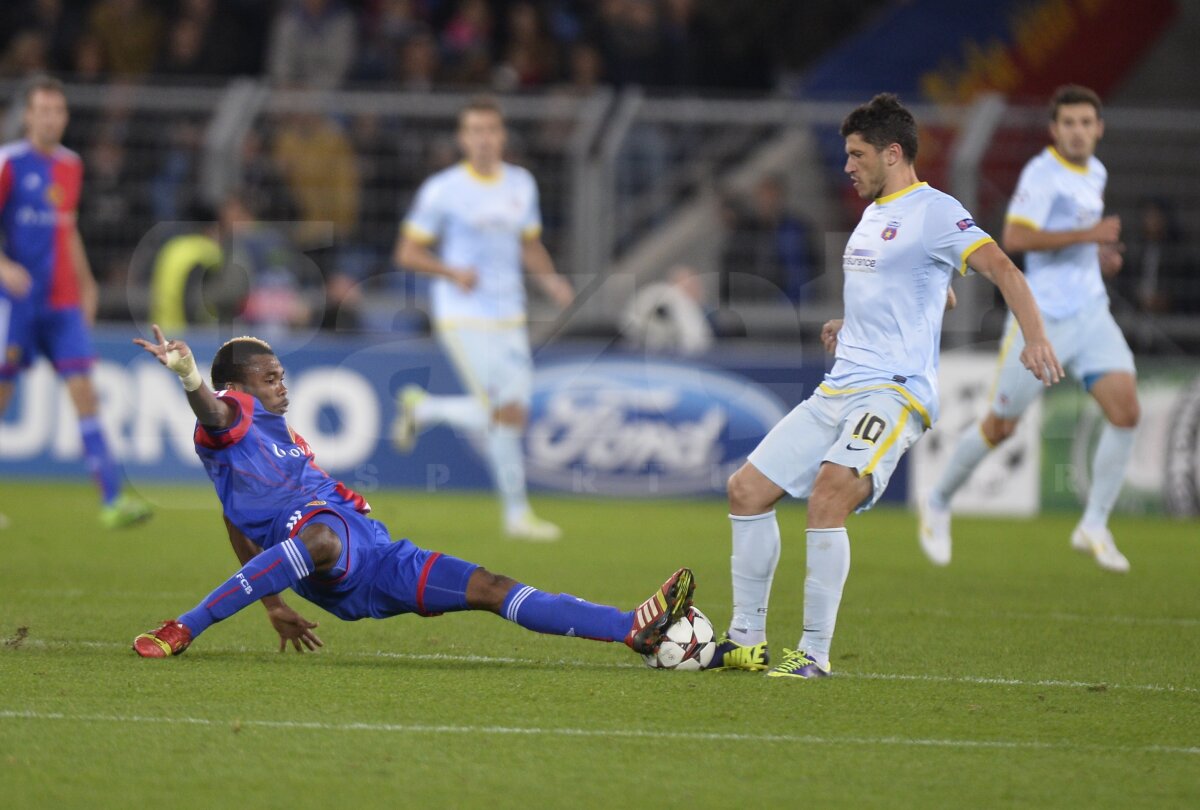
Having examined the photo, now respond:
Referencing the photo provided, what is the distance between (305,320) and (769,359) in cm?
416

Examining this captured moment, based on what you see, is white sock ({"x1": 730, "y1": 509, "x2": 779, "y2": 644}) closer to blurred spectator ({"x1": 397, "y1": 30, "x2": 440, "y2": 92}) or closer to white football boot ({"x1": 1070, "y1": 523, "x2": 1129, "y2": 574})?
white football boot ({"x1": 1070, "y1": 523, "x2": 1129, "y2": 574})

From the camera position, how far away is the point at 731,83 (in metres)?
19.8

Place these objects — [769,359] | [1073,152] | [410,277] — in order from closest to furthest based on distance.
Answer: [1073,152]
[769,359]
[410,277]

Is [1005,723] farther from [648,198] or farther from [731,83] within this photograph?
[731,83]

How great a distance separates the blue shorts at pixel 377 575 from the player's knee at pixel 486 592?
2cm

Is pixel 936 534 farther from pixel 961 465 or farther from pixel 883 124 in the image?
pixel 883 124

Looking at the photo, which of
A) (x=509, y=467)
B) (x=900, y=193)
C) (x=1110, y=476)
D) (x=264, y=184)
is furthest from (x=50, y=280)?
(x=900, y=193)

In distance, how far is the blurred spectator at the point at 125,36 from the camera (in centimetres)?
1839

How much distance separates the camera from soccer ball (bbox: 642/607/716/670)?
6.40 m

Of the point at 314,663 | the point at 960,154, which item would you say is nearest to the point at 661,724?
the point at 314,663

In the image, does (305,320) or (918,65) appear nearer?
(305,320)

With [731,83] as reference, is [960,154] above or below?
below

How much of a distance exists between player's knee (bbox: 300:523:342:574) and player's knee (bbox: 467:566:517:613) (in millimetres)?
491

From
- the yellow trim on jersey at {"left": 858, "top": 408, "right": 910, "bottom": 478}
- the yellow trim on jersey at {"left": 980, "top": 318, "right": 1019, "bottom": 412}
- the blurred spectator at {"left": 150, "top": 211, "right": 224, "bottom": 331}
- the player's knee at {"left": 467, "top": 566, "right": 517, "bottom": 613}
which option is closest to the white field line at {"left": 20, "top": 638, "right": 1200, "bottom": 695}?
the player's knee at {"left": 467, "top": 566, "right": 517, "bottom": 613}
